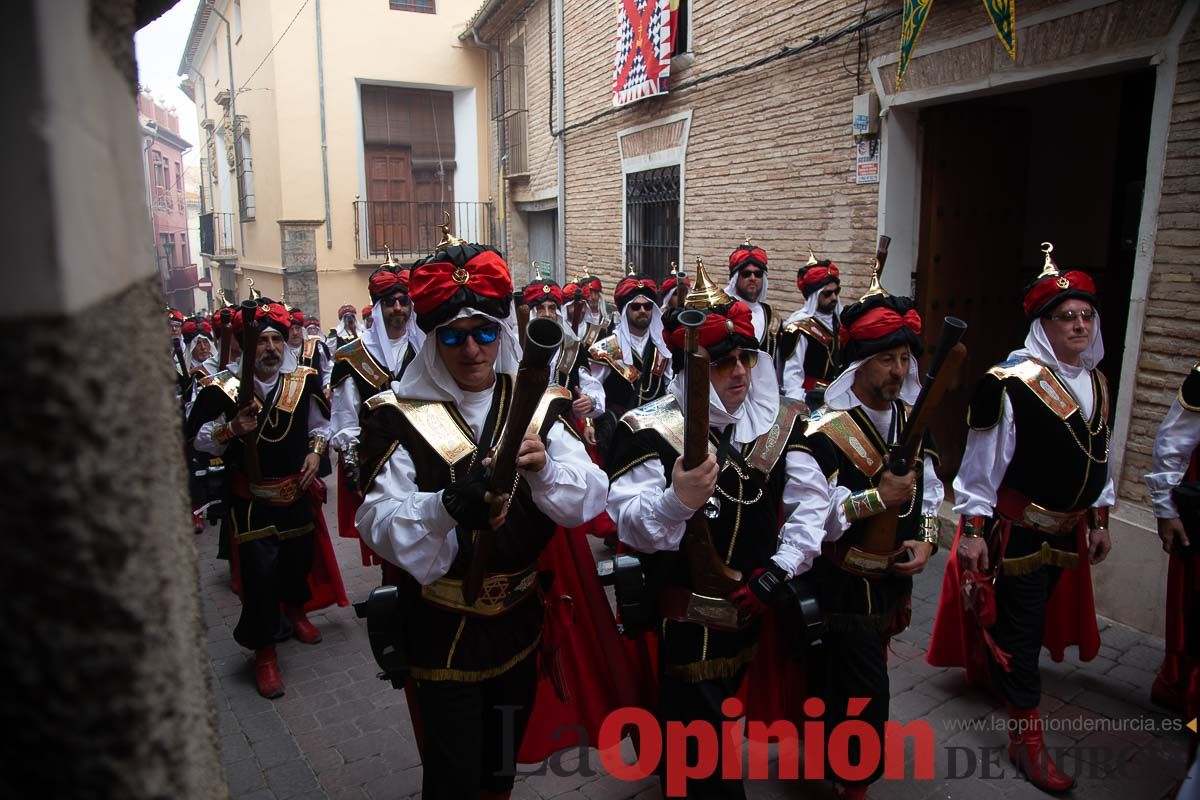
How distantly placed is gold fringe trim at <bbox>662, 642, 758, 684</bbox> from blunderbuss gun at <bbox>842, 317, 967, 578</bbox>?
0.72 metres

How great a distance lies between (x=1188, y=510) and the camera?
4.11 metres

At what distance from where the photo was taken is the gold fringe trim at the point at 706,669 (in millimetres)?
3262

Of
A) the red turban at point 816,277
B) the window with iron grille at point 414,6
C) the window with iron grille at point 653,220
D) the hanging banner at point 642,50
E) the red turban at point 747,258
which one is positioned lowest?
the red turban at point 816,277

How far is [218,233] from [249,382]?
26.4 meters

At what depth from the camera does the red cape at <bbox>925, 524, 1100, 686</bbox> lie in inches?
171

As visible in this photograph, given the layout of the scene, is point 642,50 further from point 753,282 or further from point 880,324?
point 880,324

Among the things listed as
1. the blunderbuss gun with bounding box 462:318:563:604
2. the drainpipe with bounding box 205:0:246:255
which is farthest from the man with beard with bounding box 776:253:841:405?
the drainpipe with bounding box 205:0:246:255

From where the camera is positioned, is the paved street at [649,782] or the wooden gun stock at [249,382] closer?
the paved street at [649,782]

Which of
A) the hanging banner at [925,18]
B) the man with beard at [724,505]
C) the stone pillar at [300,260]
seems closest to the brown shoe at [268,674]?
the man with beard at [724,505]

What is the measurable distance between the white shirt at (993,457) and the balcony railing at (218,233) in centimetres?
2443

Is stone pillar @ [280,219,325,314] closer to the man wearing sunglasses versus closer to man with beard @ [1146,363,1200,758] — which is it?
the man wearing sunglasses

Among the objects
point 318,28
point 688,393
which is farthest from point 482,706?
point 318,28

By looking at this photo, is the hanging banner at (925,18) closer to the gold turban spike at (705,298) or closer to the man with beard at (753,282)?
the man with beard at (753,282)

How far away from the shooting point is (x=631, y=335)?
8.44 meters
